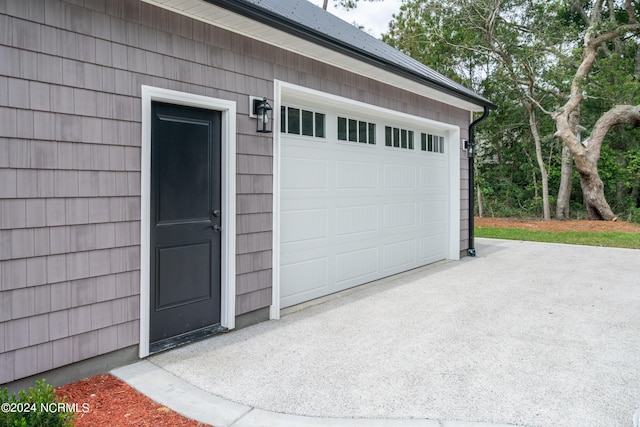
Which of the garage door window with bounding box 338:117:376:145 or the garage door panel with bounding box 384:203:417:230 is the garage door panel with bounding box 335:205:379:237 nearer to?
the garage door panel with bounding box 384:203:417:230

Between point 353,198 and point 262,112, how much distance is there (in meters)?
1.96

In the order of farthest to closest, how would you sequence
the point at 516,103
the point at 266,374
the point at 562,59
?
the point at 516,103
the point at 562,59
the point at 266,374

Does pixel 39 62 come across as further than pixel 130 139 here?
No

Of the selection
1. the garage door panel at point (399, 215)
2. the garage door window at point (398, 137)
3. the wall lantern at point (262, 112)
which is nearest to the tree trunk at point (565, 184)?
the garage door panel at point (399, 215)

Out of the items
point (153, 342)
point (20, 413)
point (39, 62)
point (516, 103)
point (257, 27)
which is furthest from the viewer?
point (516, 103)

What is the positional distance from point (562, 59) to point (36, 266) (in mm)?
13710

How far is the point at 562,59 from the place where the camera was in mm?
12500

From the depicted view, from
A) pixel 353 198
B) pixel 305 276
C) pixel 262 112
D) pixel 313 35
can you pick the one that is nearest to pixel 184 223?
Result: pixel 262 112

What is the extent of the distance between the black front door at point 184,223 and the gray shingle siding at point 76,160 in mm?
187

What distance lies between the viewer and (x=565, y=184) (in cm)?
1340

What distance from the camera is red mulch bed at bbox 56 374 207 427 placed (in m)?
2.38

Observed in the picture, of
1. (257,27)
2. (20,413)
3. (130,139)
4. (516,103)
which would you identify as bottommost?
(20,413)

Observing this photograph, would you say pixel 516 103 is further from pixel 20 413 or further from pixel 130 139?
pixel 20 413

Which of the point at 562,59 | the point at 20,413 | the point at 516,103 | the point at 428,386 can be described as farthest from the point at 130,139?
the point at 516,103
